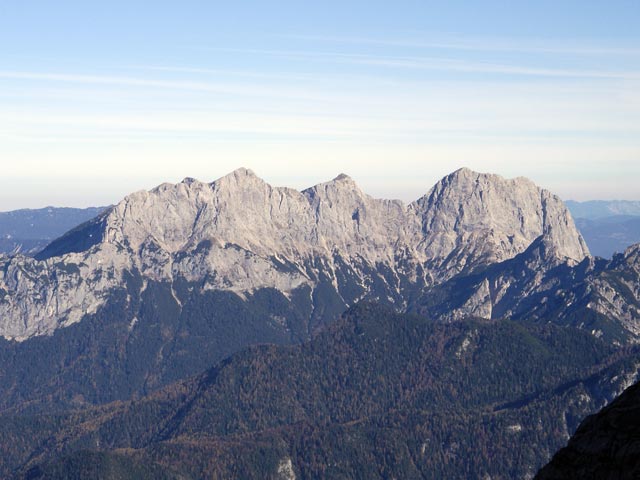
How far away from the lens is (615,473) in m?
55.2

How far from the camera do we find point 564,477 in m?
60.6

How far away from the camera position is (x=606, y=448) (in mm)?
57688

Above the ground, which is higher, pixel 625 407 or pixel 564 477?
pixel 625 407

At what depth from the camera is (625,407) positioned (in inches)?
2331

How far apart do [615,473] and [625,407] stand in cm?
550

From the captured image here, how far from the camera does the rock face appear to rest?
2173 inches

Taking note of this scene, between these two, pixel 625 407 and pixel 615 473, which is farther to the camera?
pixel 625 407

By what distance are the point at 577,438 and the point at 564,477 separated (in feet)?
8.79

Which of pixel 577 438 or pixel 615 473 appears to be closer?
pixel 615 473

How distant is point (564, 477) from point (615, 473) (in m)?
5.87

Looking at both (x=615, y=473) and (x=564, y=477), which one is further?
(x=564, y=477)

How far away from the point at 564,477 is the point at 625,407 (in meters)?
6.15

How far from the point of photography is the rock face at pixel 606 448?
55188mm
